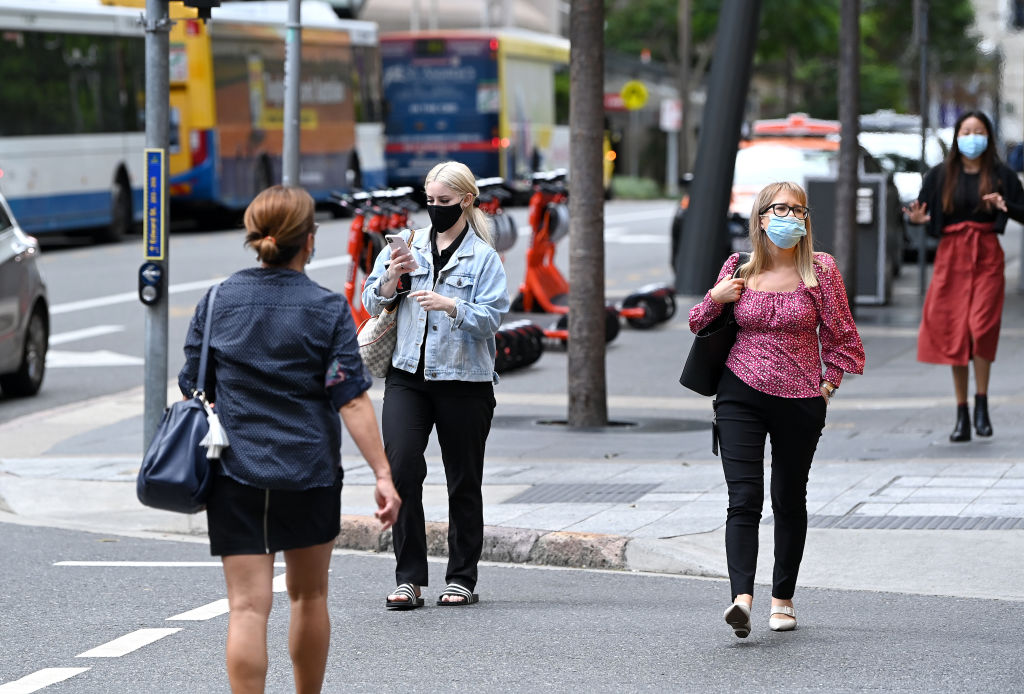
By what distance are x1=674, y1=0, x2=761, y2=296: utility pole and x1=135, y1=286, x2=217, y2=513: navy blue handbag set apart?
1477cm

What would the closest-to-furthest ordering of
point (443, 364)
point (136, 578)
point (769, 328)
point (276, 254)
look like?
point (276, 254)
point (769, 328)
point (443, 364)
point (136, 578)

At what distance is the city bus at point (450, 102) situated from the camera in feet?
134

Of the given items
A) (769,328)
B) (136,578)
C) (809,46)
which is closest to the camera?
(769,328)

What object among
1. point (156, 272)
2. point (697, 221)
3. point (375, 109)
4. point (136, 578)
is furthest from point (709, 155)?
point (375, 109)

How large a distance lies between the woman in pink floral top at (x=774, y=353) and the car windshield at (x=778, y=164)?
15.6m

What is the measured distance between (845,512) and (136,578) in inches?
130

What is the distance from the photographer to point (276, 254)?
5070 millimetres

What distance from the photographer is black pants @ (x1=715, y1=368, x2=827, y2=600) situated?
657 centimetres

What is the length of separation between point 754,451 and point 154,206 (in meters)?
4.42

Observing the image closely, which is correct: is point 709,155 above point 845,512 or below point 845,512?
above

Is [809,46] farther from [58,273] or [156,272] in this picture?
[156,272]

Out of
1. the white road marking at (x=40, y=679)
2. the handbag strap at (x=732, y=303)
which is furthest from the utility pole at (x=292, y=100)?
the white road marking at (x=40, y=679)

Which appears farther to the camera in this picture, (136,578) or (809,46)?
(809,46)

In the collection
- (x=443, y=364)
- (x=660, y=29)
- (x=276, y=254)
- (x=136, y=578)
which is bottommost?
(x=136, y=578)
